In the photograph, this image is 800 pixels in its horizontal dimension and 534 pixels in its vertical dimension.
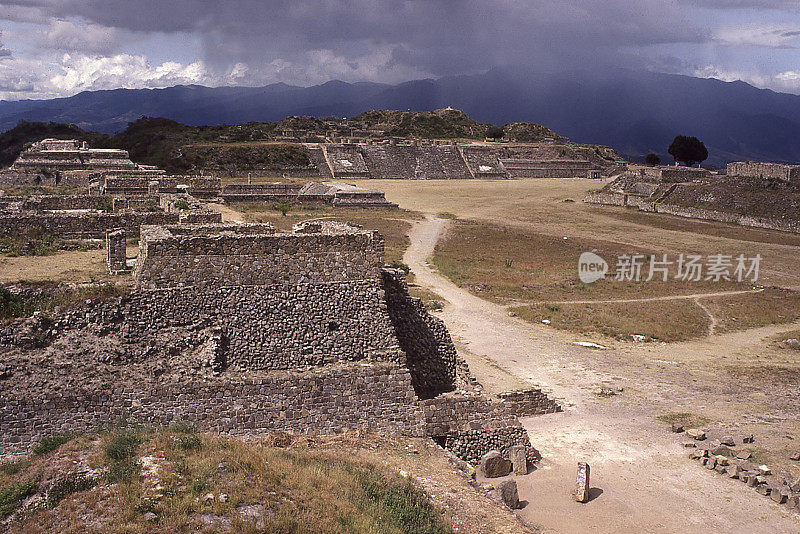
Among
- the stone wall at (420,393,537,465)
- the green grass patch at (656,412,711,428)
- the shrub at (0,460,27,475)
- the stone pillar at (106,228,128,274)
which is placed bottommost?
the green grass patch at (656,412,711,428)

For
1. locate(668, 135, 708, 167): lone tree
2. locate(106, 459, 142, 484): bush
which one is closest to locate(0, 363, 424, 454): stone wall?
locate(106, 459, 142, 484): bush

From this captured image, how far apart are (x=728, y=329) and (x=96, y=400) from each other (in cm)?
2288

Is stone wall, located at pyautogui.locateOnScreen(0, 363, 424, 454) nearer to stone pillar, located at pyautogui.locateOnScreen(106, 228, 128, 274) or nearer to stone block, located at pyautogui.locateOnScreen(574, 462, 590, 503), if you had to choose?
stone block, located at pyautogui.locateOnScreen(574, 462, 590, 503)

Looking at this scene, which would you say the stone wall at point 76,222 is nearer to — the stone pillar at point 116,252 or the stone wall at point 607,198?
the stone pillar at point 116,252

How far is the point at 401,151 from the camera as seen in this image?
8262 centimetres

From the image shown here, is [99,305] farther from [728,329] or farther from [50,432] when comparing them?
[728,329]

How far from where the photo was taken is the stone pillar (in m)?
12.7

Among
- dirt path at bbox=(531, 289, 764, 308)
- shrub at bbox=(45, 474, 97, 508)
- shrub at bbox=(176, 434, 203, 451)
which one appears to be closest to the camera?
shrub at bbox=(45, 474, 97, 508)

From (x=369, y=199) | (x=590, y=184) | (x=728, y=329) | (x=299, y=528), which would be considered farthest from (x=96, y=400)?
(x=590, y=184)

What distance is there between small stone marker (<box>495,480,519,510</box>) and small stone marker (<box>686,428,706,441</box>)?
5631 mm

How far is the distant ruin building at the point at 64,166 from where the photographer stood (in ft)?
114

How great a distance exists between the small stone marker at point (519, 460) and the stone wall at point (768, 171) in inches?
2239

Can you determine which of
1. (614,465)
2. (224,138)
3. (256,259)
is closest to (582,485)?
(614,465)

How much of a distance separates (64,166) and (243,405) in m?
32.7
